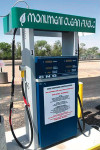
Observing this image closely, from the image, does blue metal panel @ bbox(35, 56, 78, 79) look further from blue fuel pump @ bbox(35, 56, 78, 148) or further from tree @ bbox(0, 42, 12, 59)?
tree @ bbox(0, 42, 12, 59)

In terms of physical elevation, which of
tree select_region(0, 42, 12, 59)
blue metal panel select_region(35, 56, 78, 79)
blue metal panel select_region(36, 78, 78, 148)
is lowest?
blue metal panel select_region(36, 78, 78, 148)

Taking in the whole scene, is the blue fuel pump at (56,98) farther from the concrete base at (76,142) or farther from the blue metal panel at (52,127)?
the concrete base at (76,142)

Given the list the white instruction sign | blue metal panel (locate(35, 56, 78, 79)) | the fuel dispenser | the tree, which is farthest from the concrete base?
the tree

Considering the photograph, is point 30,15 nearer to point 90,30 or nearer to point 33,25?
point 33,25

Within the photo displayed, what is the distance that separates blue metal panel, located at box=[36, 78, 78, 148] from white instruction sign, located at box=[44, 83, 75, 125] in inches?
2.7

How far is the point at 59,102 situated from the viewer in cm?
291

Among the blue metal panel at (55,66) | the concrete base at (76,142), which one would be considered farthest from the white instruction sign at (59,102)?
the concrete base at (76,142)

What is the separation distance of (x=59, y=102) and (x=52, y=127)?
1.59ft

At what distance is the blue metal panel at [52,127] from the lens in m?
2.66

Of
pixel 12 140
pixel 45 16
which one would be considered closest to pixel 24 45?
pixel 45 16

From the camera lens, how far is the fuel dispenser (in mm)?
2469

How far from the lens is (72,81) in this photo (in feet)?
9.79

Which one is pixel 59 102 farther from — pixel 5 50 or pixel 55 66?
pixel 5 50

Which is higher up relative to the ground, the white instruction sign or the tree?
the tree
